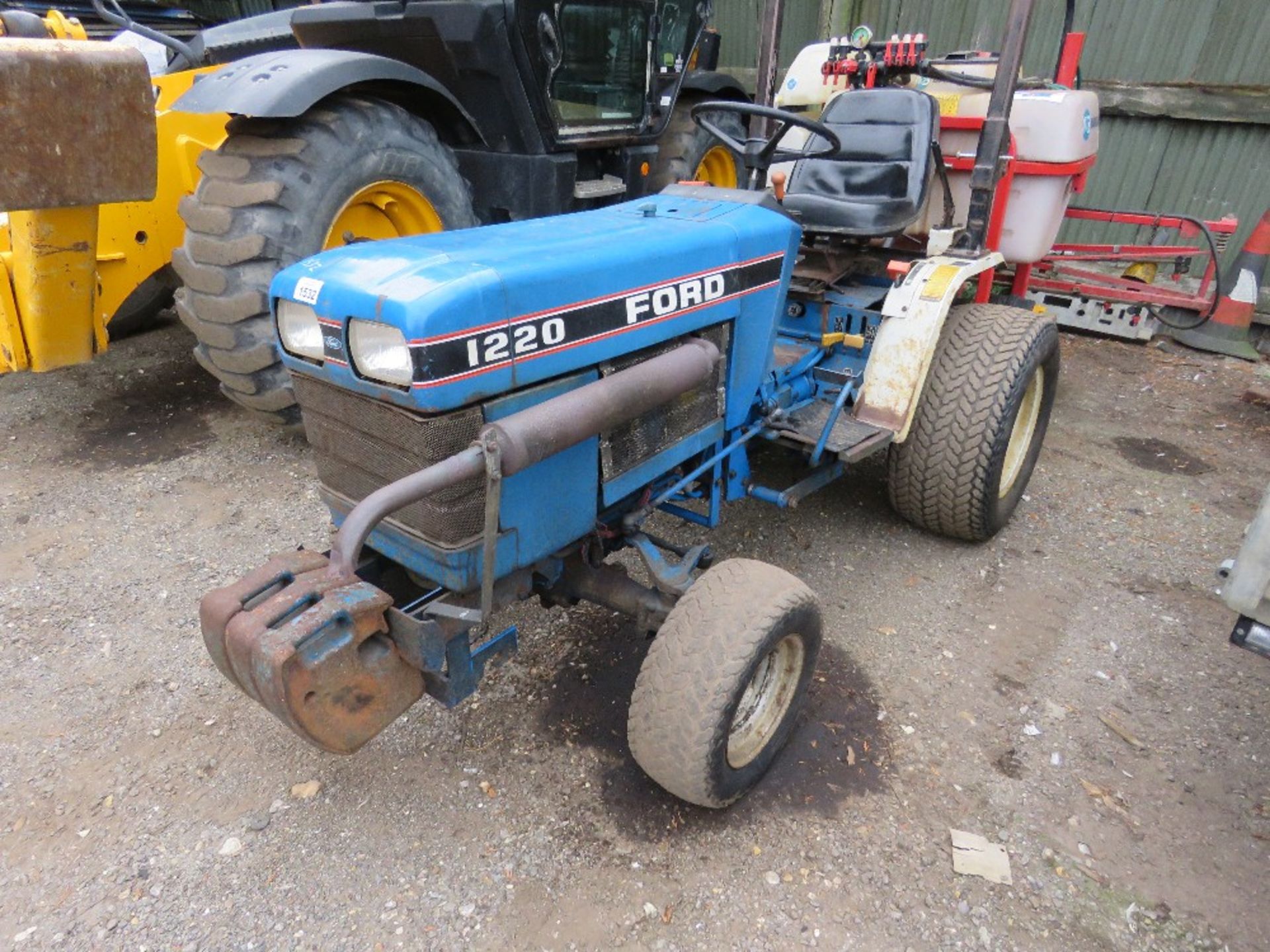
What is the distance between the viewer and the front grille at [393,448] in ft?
5.72

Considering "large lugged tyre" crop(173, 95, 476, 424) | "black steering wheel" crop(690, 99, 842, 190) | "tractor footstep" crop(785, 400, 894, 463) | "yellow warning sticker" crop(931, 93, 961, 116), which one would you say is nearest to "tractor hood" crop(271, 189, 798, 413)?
"black steering wheel" crop(690, 99, 842, 190)

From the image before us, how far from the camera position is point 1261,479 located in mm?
3930

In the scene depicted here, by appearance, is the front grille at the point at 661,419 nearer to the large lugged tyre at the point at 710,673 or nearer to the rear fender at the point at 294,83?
the large lugged tyre at the point at 710,673

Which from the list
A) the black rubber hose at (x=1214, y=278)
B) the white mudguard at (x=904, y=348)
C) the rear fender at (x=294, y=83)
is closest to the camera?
the white mudguard at (x=904, y=348)

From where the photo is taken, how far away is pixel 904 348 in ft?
9.55

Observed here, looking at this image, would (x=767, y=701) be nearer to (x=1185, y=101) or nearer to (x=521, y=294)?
(x=521, y=294)

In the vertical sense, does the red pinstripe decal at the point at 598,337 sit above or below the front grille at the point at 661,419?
above

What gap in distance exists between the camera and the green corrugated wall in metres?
5.68

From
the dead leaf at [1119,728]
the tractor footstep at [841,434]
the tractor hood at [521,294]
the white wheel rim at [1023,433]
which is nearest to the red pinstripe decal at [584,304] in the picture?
the tractor hood at [521,294]

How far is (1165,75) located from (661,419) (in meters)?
5.82

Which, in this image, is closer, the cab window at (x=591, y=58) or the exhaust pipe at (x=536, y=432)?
the exhaust pipe at (x=536, y=432)

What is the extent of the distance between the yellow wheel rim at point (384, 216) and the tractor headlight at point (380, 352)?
1.87m

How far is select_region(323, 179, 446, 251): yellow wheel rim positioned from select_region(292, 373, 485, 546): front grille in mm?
1663

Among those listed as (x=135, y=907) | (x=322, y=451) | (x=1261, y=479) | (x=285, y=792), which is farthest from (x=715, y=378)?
(x=1261, y=479)
